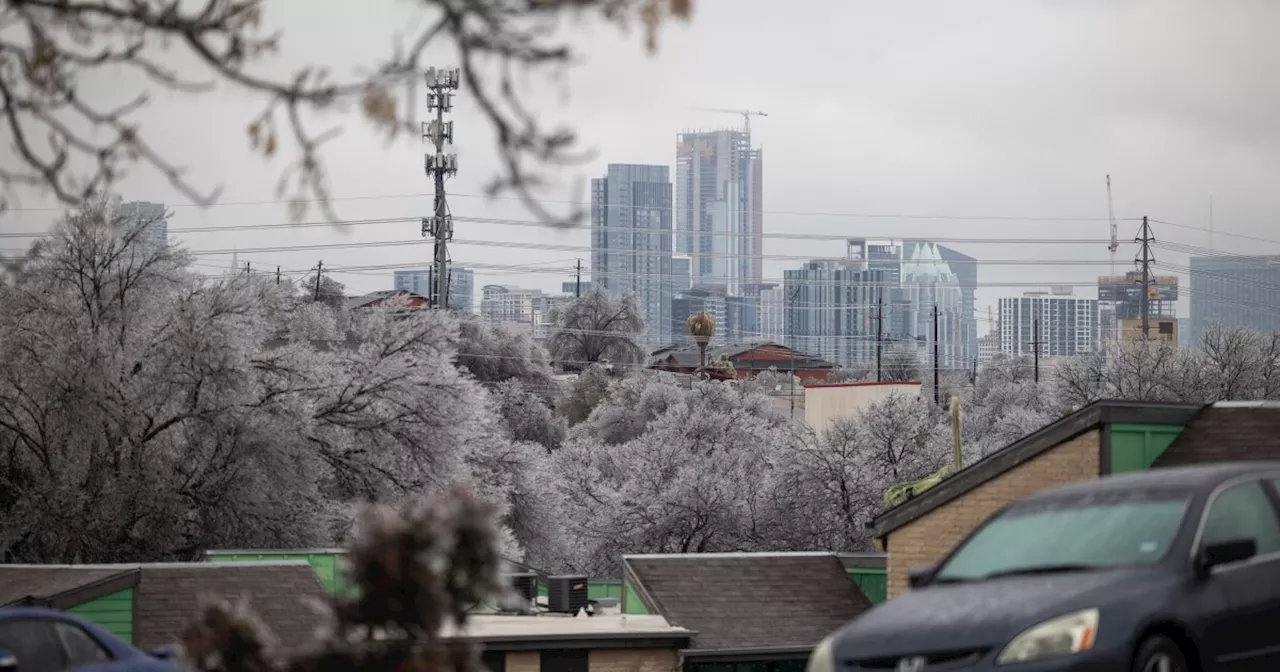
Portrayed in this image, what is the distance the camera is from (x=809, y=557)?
3161cm

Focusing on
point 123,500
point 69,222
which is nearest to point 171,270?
point 69,222

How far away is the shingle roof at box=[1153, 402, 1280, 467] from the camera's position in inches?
695

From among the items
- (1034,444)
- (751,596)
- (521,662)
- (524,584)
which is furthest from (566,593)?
(1034,444)

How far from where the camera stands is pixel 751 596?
2998 centimetres

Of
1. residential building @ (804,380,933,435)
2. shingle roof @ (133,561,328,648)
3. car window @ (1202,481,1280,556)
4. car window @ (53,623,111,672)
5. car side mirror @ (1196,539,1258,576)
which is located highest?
car window @ (1202,481,1280,556)

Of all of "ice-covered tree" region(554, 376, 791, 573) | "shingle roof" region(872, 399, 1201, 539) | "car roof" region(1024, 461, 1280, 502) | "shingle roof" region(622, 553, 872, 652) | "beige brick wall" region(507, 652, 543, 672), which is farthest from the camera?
"ice-covered tree" region(554, 376, 791, 573)

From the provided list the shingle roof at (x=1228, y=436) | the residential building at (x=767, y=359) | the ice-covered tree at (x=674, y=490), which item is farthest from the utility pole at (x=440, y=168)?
the residential building at (x=767, y=359)

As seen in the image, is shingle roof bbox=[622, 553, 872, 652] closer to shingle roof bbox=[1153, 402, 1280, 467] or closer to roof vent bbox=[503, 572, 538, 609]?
roof vent bbox=[503, 572, 538, 609]

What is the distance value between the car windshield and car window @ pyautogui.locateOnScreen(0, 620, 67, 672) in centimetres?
514

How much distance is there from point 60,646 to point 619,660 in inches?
667

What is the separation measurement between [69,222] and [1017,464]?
30.1 metres

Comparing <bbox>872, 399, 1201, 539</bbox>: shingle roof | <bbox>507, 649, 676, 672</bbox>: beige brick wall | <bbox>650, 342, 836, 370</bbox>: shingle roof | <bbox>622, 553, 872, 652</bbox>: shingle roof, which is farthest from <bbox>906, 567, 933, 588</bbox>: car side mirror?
<bbox>650, 342, 836, 370</bbox>: shingle roof

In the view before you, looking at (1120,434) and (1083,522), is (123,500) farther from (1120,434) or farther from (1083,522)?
(1083,522)

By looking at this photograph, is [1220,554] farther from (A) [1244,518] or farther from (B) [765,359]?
(B) [765,359]
